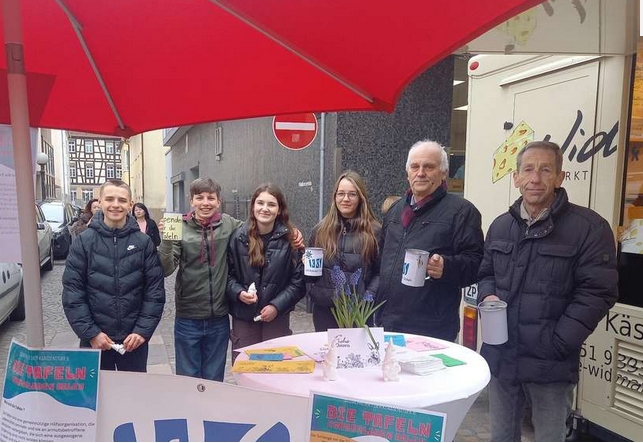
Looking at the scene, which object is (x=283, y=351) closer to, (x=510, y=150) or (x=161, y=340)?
(x=510, y=150)

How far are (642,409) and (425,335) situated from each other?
130cm

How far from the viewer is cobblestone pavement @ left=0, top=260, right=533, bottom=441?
3.80 m

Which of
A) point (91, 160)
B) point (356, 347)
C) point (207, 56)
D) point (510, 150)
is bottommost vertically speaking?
point (356, 347)

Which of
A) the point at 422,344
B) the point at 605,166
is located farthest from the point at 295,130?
the point at 422,344

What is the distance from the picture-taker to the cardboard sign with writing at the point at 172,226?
10.1 ft

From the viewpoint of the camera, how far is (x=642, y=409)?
2.81 meters

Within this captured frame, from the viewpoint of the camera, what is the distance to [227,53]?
1.97m

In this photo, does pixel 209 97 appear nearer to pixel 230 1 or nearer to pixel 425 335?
pixel 230 1

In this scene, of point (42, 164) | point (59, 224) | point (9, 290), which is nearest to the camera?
point (9, 290)

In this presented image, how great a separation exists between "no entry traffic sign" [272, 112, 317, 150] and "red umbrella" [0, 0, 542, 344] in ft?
11.0

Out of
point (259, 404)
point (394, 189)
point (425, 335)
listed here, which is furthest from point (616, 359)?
point (394, 189)

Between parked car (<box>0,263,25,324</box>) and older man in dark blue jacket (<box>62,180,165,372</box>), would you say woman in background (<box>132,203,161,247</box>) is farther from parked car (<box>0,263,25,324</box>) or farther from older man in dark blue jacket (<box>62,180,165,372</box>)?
older man in dark blue jacket (<box>62,180,165,372</box>)

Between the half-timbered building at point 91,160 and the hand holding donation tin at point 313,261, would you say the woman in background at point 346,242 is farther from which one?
the half-timbered building at point 91,160

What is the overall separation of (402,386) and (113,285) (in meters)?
2.01
